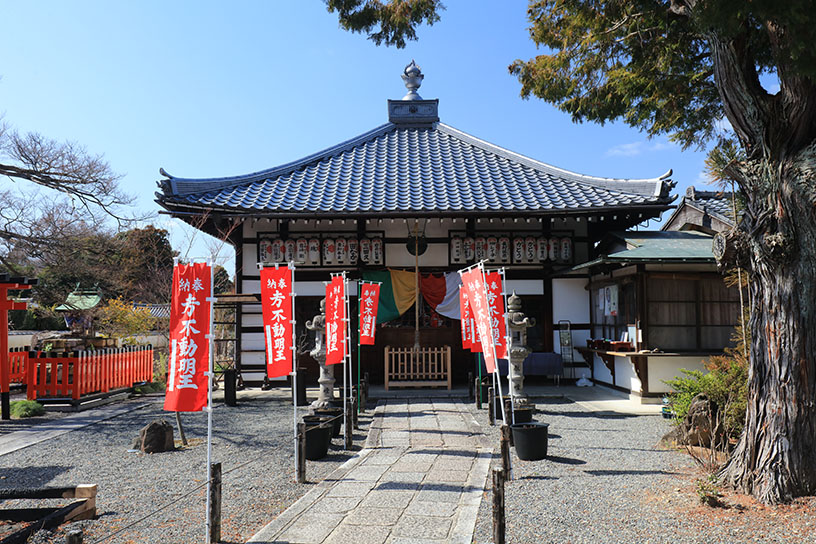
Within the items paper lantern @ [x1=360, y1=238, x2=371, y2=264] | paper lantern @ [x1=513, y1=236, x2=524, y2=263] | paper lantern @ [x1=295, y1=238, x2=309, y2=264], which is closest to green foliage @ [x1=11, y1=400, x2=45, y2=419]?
paper lantern @ [x1=295, y1=238, x2=309, y2=264]

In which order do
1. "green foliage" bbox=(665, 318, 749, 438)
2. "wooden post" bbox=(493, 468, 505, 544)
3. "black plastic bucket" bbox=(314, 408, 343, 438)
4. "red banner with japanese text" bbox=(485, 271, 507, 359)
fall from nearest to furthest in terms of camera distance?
"wooden post" bbox=(493, 468, 505, 544) → "green foliage" bbox=(665, 318, 749, 438) → "black plastic bucket" bbox=(314, 408, 343, 438) → "red banner with japanese text" bbox=(485, 271, 507, 359)

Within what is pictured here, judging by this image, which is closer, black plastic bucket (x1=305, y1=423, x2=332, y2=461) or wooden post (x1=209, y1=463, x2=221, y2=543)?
wooden post (x1=209, y1=463, x2=221, y2=543)

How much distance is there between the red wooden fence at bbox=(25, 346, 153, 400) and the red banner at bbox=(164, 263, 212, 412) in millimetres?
8007

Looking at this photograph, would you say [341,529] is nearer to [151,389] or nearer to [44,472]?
[44,472]

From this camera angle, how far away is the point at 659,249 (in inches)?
433

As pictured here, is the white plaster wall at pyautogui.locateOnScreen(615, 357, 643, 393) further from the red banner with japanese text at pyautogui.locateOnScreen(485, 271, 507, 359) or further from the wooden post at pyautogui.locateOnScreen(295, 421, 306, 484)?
the wooden post at pyautogui.locateOnScreen(295, 421, 306, 484)

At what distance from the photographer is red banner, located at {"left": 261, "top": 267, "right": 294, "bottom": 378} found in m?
6.84

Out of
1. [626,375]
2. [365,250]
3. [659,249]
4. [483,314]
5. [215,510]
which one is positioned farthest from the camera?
[365,250]

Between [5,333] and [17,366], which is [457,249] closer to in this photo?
[5,333]

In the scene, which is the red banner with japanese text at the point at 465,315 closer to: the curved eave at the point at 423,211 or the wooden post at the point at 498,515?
the curved eave at the point at 423,211

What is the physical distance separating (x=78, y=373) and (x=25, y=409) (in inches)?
43.0

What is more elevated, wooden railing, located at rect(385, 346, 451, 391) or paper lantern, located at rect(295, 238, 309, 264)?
paper lantern, located at rect(295, 238, 309, 264)

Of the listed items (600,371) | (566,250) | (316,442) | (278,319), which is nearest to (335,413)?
(316,442)

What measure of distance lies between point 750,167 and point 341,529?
16.6 feet
